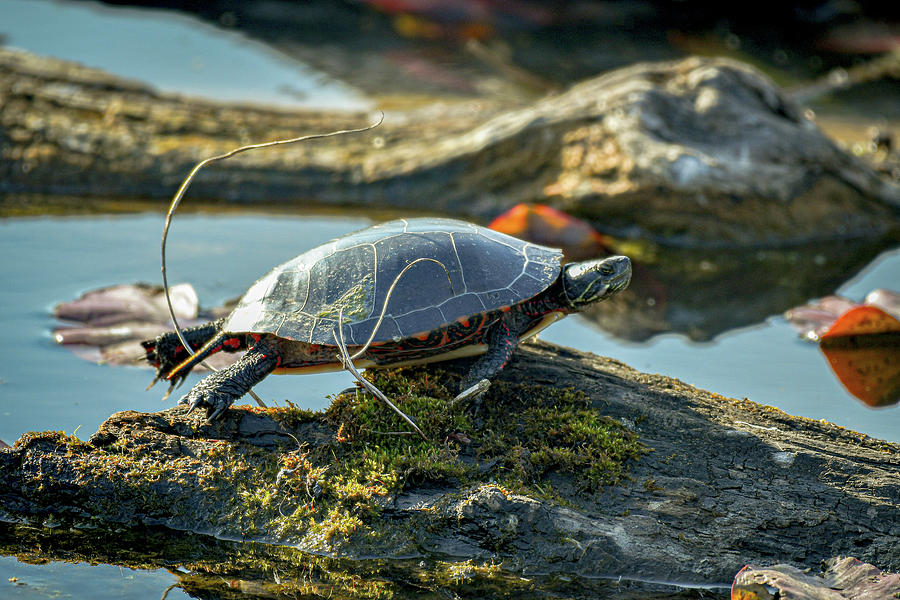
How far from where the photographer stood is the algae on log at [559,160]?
540 cm

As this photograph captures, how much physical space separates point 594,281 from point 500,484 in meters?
0.93

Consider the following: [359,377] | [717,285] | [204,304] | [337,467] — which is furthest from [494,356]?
[717,285]

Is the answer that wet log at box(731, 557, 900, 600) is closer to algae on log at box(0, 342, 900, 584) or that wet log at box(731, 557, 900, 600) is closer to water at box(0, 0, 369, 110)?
algae on log at box(0, 342, 900, 584)

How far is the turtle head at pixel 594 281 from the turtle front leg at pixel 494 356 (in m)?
0.20

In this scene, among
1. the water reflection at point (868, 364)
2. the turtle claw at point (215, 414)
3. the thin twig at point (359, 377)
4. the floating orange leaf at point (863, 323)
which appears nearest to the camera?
the thin twig at point (359, 377)

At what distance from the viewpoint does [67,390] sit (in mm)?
3084

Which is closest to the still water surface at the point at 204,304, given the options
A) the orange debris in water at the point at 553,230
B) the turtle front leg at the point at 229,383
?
the turtle front leg at the point at 229,383

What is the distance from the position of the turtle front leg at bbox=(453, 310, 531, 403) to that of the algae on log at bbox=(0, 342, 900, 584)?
0.29 feet

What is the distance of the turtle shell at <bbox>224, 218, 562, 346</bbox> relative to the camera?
257cm

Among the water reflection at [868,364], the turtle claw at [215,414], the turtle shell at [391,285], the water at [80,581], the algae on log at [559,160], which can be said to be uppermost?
the algae on log at [559,160]

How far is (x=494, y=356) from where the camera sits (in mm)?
2648

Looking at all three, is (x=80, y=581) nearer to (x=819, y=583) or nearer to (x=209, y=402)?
(x=209, y=402)

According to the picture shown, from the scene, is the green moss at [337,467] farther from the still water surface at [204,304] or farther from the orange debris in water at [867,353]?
the orange debris in water at [867,353]

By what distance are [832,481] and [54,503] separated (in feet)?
7.69
